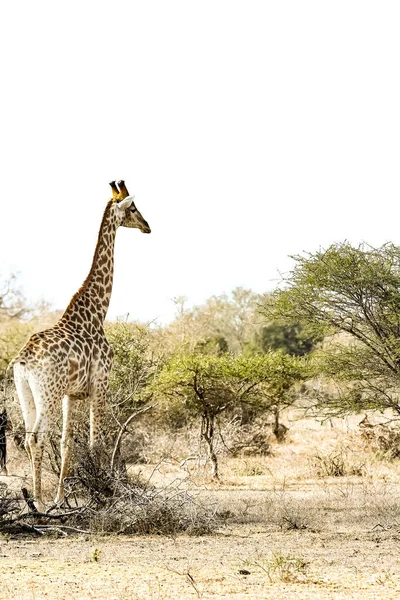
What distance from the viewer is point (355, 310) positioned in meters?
12.9

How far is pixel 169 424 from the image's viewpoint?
20.1 m

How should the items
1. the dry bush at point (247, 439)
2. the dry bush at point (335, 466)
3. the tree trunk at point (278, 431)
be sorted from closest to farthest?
the dry bush at point (335, 466) → the dry bush at point (247, 439) → the tree trunk at point (278, 431)

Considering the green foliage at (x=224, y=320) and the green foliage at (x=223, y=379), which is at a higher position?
the green foliage at (x=224, y=320)

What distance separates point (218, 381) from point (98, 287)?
6237mm

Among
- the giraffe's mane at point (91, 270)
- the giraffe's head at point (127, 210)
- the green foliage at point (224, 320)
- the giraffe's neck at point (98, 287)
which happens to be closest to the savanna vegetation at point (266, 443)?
the giraffe's neck at point (98, 287)

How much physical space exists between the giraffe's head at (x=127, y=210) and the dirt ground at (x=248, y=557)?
378 centimetres

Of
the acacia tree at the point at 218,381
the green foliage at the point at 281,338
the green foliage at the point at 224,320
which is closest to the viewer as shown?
the acacia tree at the point at 218,381

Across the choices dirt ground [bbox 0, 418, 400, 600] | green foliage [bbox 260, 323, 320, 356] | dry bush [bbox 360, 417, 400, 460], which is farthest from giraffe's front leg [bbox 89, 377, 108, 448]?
green foliage [bbox 260, 323, 320, 356]

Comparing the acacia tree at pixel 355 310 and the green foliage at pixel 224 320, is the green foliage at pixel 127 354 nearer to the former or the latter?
the acacia tree at pixel 355 310

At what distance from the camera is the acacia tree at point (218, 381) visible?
17.4 metres

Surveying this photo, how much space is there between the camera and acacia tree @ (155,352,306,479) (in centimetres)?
1738

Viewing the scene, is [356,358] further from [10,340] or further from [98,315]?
[10,340]

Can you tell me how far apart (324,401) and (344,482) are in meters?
2.87

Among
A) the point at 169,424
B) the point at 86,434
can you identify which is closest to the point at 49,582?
the point at 86,434
